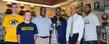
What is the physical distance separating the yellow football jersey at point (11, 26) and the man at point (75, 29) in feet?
3.07

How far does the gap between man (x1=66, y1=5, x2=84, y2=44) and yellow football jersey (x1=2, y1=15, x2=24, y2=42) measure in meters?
0.94

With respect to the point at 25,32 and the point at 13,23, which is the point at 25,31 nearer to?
the point at 25,32

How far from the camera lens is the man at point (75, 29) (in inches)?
166

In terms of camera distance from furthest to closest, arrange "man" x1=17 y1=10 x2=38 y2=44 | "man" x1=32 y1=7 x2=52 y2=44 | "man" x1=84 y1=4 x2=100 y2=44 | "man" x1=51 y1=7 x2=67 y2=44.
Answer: "man" x1=51 y1=7 x2=67 y2=44 < "man" x1=32 y1=7 x2=52 y2=44 < "man" x1=84 y1=4 x2=100 y2=44 < "man" x1=17 y1=10 x2=38 y2=44

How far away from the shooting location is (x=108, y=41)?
18.1 ft

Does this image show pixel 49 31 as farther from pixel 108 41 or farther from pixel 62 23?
pixel 108 41

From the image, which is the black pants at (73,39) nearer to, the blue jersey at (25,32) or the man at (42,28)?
the man at (42,28)

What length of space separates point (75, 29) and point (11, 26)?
47.4 inches

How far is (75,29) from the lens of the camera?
4242 millimetres

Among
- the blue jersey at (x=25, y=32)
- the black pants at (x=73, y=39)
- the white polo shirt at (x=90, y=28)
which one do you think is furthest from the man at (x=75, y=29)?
the blue jersey at (x=25, y=32)

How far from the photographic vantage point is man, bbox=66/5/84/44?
4.22 metres

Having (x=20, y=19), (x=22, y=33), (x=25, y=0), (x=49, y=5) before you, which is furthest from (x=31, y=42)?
(x=49, y=5)

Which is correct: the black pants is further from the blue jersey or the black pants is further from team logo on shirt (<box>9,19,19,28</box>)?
team logo on shirt (<box>9,19,19,28</box>)

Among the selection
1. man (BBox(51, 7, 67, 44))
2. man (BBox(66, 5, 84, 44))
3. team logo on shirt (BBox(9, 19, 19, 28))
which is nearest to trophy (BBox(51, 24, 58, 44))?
man (BBox(51, 7, 67, 44))
